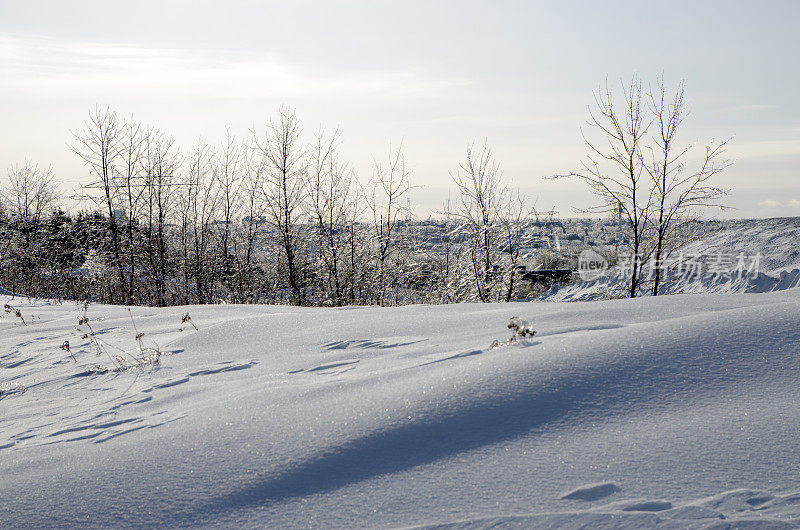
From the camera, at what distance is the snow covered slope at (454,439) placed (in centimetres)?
138

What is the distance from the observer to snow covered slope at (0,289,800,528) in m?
1.38

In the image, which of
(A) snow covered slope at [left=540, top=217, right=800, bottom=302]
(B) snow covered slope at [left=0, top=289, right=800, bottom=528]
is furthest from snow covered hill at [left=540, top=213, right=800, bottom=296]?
(B) snow covered slope at [left=0, top=289, right=800, bottom=528]

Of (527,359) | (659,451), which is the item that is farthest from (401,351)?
(659,451)

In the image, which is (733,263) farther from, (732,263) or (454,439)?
(454,439)

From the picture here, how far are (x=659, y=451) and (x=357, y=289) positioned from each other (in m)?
12.6

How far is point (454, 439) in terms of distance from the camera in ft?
5.67

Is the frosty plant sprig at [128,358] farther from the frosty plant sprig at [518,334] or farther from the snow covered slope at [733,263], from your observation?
the snow covered slope at [733,263]

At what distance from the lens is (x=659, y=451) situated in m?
1.52

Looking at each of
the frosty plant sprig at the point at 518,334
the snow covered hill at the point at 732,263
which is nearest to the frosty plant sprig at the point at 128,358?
the frosty plant sprig at the point at 518,334

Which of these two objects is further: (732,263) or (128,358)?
(732,263)

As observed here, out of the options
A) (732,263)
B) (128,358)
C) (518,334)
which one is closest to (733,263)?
(732,263)

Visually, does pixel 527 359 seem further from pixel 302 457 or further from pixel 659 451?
pixel 302 457

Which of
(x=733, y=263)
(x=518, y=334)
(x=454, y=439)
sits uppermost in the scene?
(x=733, y=263)

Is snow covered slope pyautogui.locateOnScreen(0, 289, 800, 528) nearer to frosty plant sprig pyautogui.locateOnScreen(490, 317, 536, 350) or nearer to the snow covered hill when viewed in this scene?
frosty plant sprig pyautogui.locateOnScreen(490, 317, 536, 350)
